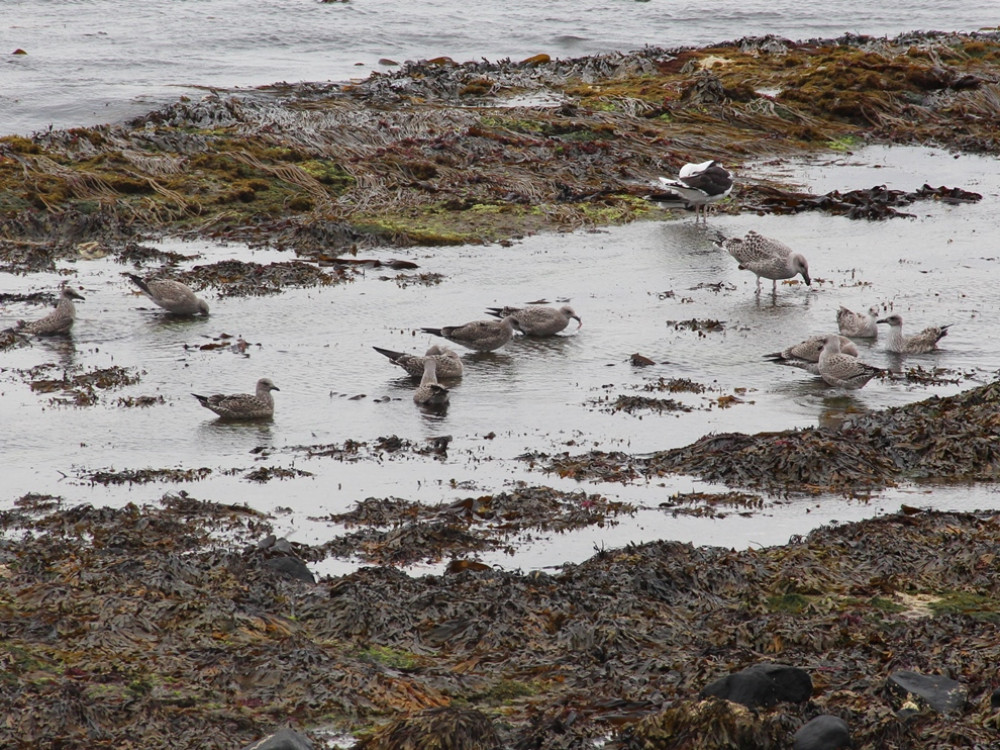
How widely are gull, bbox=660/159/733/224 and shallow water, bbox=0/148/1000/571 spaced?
37cm

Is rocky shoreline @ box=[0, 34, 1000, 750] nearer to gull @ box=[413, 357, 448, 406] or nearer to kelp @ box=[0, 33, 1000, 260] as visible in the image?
gull @ box=[413, 357, 448, 406]

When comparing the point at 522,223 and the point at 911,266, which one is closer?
the point at 911,266

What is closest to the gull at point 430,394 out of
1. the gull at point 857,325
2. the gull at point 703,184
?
the gull at point 857,325

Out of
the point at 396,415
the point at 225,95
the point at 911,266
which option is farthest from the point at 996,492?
the point at 225,95

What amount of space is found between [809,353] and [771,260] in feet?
8.16

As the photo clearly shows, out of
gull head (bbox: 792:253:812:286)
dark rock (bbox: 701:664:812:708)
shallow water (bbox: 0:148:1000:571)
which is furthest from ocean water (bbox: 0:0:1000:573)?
dark rock (bbox: 701:664:812:708)

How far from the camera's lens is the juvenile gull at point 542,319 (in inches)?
445

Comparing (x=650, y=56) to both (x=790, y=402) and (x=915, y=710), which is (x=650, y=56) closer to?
(x=790, y=402)

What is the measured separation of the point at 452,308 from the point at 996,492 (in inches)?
233

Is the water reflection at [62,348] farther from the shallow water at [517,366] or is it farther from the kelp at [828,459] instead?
the kelp at [828,459]

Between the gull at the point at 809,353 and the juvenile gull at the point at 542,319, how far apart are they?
80.8 inches

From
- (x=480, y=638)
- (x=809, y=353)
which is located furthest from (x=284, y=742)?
(x=809, y=353)

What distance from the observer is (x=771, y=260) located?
12469mm

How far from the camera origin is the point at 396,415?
9.40 metres
